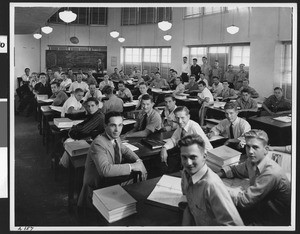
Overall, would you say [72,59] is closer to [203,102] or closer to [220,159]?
[203,102]

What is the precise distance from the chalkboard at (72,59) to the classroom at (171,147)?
3.41m

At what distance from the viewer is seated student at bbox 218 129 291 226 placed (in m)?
1.86

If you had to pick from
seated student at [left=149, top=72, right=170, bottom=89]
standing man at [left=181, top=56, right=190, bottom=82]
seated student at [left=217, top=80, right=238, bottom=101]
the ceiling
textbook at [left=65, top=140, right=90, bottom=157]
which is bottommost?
textbook at [left=65, top=140, right=90, bottom=157]

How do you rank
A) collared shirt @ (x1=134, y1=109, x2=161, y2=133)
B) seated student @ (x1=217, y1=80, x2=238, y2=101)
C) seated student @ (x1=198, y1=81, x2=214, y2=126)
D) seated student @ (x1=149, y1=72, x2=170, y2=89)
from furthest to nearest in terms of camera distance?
seated student @ (x1=149, y1=72, x2=170, y2=89) < seated student @ (x1=217, y1=80, x2=238, y2=101) < seated student @ (x1=198, y1=81, x2=214, y2=126) < collared shirt @ (x1=134, y1=109, x2=161, y2=133)

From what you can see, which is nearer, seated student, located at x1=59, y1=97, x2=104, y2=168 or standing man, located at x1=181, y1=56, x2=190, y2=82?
seated student, located at x1=59, y1=97, x2=104, y2=168

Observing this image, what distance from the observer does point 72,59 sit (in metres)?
13.0

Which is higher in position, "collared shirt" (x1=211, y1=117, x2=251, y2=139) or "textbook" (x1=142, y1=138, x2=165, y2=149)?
"collared shirt" (x1=211, y1=117, x2=251, y2=139)

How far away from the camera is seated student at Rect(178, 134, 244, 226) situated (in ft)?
5.20

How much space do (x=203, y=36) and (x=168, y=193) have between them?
28.3ft

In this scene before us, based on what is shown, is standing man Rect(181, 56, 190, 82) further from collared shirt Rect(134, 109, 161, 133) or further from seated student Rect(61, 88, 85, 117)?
collared shirt Rect(134, 109, 161, 133)

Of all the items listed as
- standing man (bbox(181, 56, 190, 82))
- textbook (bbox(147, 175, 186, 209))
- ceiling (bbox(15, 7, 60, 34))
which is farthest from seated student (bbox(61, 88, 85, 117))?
standing man (bbox(181, 56, 190, 82))

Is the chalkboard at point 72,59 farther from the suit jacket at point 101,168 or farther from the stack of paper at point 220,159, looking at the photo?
the stack of paper at point 220,159

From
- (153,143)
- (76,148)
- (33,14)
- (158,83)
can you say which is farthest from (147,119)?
(158,83)

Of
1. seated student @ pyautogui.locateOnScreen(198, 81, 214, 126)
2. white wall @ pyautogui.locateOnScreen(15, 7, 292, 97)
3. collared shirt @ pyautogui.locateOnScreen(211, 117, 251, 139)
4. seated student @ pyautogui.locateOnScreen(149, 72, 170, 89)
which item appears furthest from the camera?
seated student @ pyautogui.locateOnScreen(149, 72, 170, 89)
